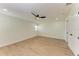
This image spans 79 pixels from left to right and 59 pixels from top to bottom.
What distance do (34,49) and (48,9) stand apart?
1.24 meters

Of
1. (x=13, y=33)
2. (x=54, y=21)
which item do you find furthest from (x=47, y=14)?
(x=13, y=33)

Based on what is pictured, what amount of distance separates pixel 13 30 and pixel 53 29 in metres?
1.19

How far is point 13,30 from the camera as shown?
2.98 meters

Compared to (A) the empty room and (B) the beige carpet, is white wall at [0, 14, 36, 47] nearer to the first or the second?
(A) the empty room

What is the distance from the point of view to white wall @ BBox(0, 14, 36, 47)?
274cm

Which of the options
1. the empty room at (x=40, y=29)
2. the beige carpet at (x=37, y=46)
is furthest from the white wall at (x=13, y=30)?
the beige carpet at (x=37, y=46)

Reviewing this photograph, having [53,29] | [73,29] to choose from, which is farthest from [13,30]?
[73,29]

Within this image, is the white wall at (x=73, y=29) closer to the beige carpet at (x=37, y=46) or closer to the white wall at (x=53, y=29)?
the beige carpet at (x=37, y=46)

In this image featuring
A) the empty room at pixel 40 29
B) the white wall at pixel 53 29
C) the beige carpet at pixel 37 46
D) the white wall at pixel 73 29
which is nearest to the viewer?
the empty room at pixel 40 29

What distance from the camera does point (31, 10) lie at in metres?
2.32

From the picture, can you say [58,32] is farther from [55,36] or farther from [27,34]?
[27,34]

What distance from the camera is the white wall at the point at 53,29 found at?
2480 millimetres

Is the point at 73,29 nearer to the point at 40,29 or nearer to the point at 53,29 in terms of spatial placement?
the point at 53,29

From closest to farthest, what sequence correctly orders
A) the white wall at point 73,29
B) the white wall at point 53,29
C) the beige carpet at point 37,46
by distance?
the white wall at point 53,29 < the white wall at point 73,29 < the beige carpet at point 37,46
